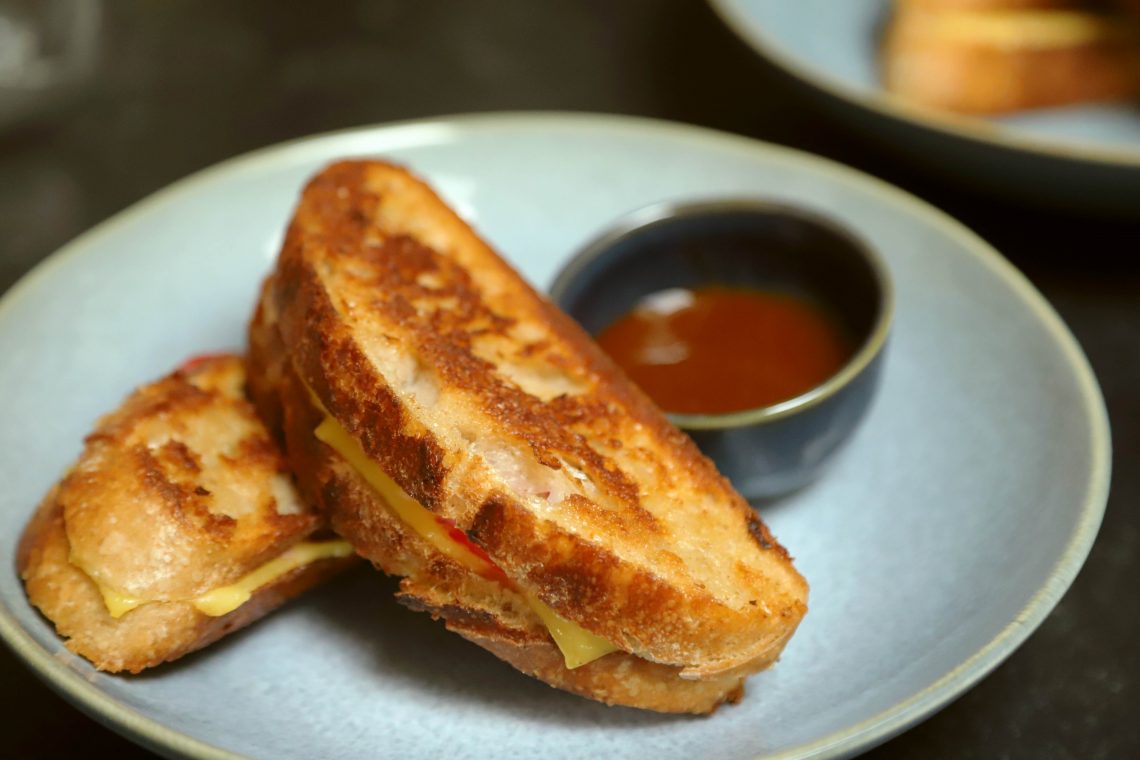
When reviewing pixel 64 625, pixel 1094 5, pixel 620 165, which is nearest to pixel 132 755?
pixel 64 625

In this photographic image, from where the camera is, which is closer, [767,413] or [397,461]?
[397,461]

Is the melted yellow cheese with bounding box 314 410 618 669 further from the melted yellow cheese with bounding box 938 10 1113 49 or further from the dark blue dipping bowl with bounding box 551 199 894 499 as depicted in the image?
the melted yellow cheese with bounding box 938 10 1113 49

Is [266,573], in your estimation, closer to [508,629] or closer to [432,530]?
[432,530]

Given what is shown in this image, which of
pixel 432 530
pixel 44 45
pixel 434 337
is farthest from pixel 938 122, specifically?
pixel 44 45

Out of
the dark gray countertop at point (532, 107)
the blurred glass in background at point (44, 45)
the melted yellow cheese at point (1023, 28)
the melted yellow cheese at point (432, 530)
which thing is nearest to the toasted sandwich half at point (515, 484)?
the melted yellow cheese at point (432, 530)


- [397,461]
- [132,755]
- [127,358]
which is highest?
[397,461]

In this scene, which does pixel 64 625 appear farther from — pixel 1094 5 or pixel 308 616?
pixel 1094 5

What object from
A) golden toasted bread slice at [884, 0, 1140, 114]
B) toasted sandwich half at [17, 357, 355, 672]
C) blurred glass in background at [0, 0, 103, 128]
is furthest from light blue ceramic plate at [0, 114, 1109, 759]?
blurred glass in background at [0, 0, 103, 128]
